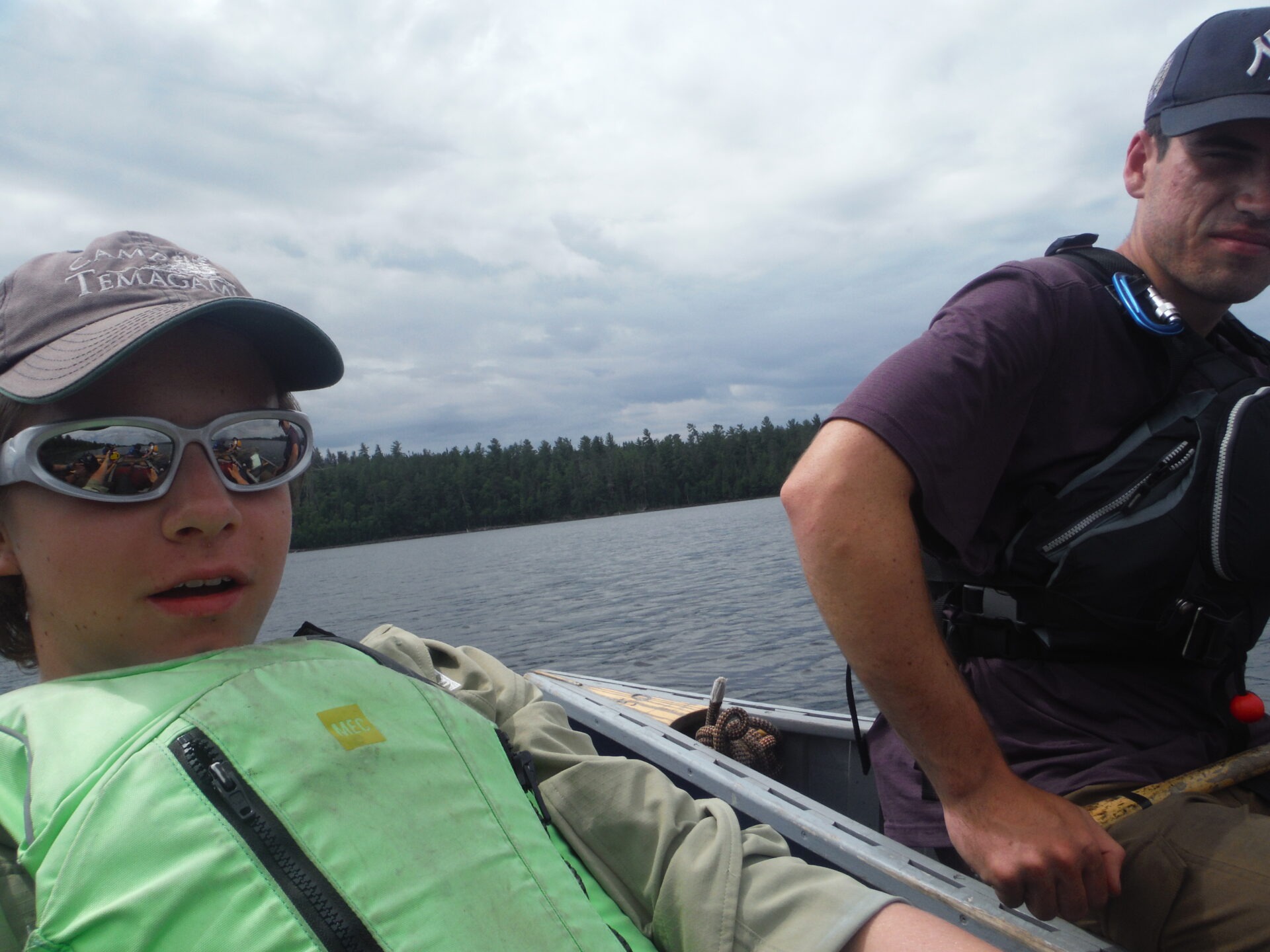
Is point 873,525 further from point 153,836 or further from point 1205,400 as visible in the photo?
point 153,836

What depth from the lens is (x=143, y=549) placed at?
1.10 metres

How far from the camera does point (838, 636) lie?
1.38 metres

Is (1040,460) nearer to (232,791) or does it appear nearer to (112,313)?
(232,791)

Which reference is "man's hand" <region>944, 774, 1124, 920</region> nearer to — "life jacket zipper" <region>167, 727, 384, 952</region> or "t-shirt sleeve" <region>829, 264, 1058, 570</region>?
"t-shirt sleeve" <region>829, 264, 1058, 570</region>

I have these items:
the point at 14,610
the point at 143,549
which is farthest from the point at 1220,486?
the point at 14,610

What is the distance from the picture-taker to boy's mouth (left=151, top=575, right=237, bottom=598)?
114 centimetres

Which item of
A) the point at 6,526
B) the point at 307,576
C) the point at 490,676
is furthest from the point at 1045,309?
the point at 307,576

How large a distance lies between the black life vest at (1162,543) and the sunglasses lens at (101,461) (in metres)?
1.57

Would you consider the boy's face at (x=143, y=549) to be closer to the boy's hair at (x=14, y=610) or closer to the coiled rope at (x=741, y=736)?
the boy's hair at (x=14, y=610)

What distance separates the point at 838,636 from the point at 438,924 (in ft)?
2.61

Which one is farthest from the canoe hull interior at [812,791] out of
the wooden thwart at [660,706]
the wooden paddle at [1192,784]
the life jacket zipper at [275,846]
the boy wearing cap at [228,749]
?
the life jacket zipper at [275,846]

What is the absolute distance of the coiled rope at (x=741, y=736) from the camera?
126 inches

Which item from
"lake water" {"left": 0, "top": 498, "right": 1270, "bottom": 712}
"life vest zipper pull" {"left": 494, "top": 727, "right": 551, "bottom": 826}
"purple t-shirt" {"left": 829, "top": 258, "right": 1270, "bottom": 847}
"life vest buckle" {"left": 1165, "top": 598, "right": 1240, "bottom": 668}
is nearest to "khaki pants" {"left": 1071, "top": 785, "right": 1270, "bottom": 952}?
"purple t-shirt" {"left": 829, "top": 258, "right": 1270, "bottom": 847}

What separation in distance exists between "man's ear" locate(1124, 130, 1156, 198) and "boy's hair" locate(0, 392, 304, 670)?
7.20 feet
